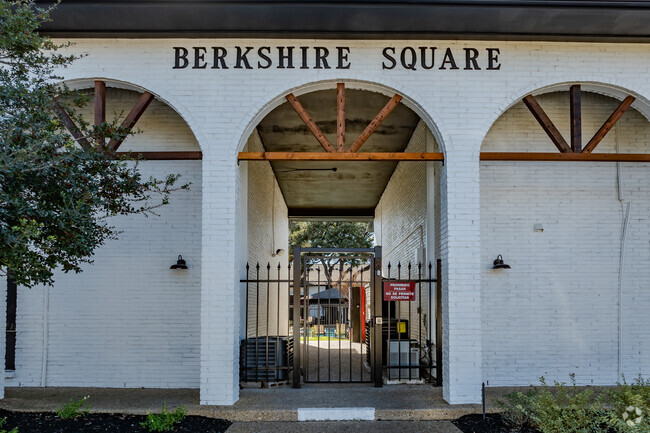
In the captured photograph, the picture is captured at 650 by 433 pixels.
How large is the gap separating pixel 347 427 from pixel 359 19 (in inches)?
185

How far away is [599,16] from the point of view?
7012 millimetres

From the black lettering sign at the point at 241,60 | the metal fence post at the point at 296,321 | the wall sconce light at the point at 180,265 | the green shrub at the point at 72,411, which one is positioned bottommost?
the green shrub at the point at 72,411

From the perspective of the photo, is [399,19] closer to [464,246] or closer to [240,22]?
[240,22]

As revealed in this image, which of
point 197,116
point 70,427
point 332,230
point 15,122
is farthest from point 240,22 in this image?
point 332,230

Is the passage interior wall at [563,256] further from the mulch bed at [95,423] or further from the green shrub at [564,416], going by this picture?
the mulch bed at [95,423]

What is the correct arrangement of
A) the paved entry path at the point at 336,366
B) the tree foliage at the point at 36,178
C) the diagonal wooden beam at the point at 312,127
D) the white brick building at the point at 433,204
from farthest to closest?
the paved entry path at the point at 336,366
the diagonal wooden beam at the point at 312,127
the white brick building at the point at 433,204
the tree foliage at the point at 36,178

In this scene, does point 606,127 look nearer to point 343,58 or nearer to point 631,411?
point 343,58

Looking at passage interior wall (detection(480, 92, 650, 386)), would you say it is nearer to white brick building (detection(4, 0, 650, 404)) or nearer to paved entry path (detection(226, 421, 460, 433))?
white brick building (detection(4, 0, 650, 404))

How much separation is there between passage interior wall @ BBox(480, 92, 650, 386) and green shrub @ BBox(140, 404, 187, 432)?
14.3ft

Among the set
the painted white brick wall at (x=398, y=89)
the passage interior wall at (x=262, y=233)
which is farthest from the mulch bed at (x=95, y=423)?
the passage interior wall at (x=262, y=233)

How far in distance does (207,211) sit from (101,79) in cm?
216

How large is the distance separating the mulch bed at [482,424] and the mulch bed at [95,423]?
8.63ft

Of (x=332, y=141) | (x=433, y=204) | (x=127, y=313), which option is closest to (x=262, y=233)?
(x=332, y=141)

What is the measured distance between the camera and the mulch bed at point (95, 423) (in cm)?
635
